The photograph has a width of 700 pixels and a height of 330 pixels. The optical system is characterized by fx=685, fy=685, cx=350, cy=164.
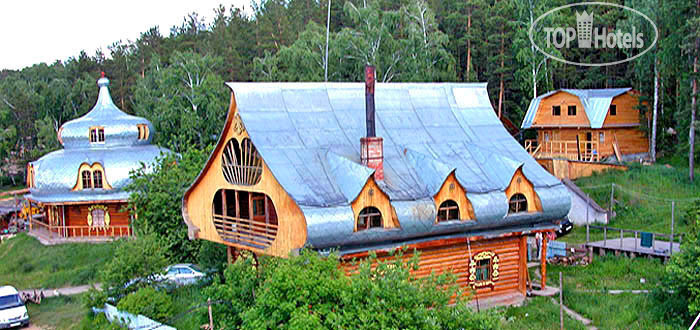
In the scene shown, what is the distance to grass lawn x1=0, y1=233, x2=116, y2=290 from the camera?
32.8 metres

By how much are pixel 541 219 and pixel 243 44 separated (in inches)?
1790

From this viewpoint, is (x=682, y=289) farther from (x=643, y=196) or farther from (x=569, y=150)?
(x=569, y=150)

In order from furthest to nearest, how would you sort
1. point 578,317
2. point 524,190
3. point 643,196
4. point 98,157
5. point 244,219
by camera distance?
point 98,157 → point 643,196 → point 524,190 → point 244,219 → point 578,317

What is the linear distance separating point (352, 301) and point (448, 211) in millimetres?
7603

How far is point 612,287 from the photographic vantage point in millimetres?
24250

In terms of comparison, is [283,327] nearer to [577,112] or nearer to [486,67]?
[577,112]

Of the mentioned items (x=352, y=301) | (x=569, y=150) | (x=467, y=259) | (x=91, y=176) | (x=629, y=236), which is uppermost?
(x=569, y=150)

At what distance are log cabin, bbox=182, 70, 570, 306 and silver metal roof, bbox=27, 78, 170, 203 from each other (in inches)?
672

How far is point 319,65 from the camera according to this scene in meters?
46.9

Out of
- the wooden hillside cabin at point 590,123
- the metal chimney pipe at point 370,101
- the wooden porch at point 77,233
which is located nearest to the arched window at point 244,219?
the metal chimney pipe at point 370,101

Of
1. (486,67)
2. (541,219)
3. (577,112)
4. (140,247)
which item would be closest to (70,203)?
(140,247)

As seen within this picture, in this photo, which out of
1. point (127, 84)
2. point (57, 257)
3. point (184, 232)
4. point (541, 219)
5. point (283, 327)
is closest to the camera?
point (283, 327)

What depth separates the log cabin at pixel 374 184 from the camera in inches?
790

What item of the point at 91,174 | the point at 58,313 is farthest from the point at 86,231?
the point at 58,313
